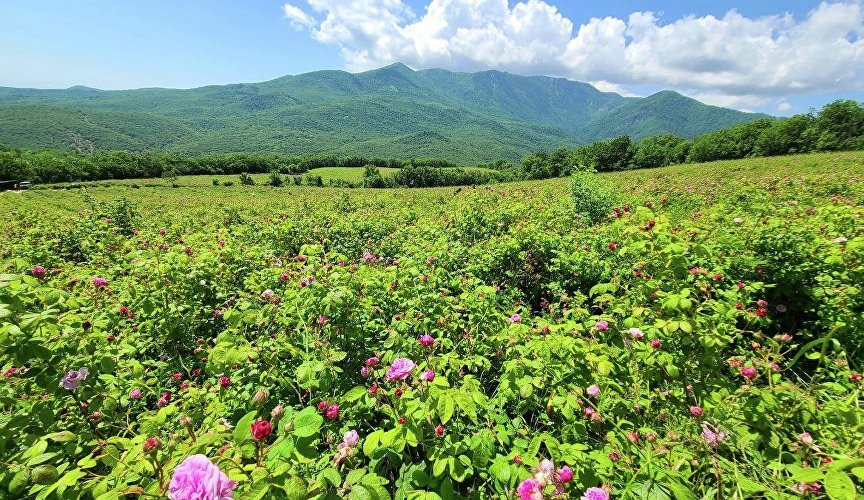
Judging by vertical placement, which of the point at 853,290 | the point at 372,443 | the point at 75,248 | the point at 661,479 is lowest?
the point at 75,248

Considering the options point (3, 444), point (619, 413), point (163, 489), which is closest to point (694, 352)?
point (619, 413)

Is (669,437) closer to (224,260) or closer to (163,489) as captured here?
(163,489)

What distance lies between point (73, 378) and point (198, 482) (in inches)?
65.9

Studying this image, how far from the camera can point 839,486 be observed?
133cm

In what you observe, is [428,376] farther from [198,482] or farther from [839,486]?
[839,486]

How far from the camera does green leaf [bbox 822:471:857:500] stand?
1302 mm

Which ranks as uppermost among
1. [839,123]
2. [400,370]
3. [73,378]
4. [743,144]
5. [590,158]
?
[839,123]

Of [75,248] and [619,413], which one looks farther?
[75,248]

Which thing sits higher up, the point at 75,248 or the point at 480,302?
the point at 480,302

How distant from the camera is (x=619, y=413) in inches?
93.0

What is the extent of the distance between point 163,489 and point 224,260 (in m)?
4.53

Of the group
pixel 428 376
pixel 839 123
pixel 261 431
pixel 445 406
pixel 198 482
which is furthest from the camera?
pixel 839 123

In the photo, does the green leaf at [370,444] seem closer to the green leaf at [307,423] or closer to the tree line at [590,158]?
the green leaf at [307,423]

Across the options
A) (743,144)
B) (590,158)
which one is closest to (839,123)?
(743,144)
